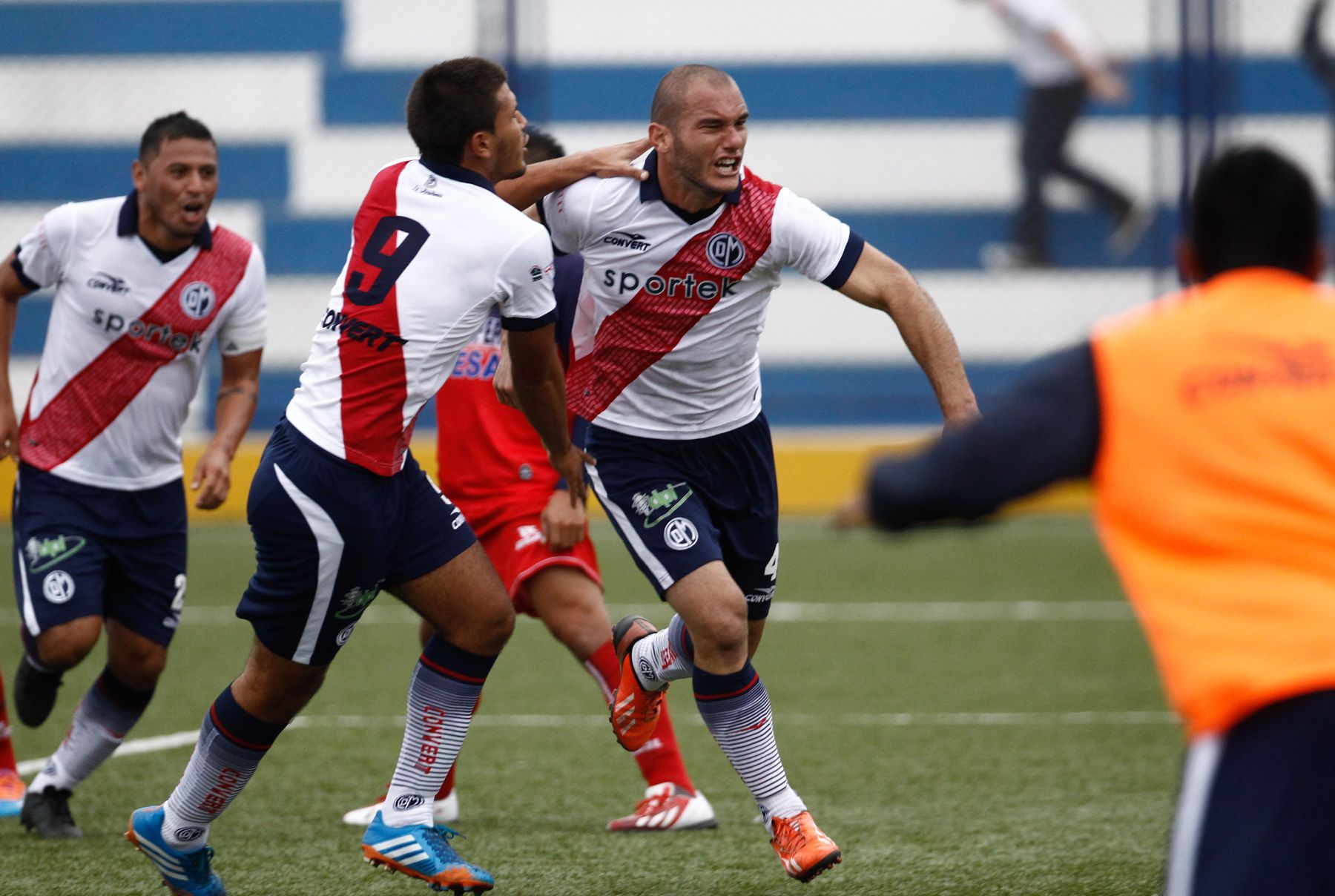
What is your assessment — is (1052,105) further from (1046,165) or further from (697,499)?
(697,499)

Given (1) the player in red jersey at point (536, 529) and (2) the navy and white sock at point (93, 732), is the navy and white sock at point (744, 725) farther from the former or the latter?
(2) the navy and white sock at point (93, 732)

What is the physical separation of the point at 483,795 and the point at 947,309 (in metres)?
9.79

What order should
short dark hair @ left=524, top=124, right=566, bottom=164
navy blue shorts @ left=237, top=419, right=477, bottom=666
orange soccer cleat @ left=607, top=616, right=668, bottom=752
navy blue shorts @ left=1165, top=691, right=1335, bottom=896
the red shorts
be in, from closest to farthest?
1. navy blue shorts @ left=1165, top=691, right=1335, bottom=896
2. navy blue shorts @ left=237, top=419, right=477, bottom=666
3. orange soccer cleat @ left=607, top=616, right=668, bottom=752
4. the red shorts
5. short dark hair @ left=524, top=124, right=566, bottom=164

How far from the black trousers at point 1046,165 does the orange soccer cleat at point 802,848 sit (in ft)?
36.3

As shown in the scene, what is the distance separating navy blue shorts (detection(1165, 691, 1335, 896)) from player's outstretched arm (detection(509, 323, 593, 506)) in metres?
2.16

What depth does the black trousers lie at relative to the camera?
47.9ft

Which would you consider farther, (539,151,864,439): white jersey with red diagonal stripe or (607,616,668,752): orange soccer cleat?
(607,616,668,752): orange soccer cleat

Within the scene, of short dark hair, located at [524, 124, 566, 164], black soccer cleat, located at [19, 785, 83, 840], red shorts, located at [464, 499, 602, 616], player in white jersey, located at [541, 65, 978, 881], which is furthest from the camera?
short dark hair, located at [524, 124, 566, 164]

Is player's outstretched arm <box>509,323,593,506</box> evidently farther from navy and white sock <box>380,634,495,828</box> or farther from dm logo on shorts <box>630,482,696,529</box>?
navy and white sock <box>380,634,495,828</box>

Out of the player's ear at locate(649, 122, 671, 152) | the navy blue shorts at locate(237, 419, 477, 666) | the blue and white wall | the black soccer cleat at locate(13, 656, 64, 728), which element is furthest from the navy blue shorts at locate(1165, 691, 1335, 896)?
the blue and white wall

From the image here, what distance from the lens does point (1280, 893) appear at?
254 centimetres

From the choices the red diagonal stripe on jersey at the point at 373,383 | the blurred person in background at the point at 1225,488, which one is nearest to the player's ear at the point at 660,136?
the red diagonal stripe on jersey at the point at 373,383

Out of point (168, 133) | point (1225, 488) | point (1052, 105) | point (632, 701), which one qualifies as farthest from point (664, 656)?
point (1052, 105)

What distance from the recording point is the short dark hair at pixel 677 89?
4.82 m
